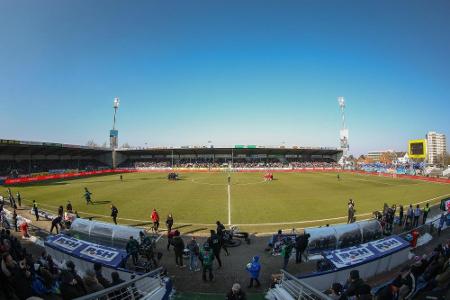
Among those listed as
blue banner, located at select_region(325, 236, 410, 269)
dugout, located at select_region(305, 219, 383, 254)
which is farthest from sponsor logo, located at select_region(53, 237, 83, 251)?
blue banner, located at select_region(325, 236, 410, 269)

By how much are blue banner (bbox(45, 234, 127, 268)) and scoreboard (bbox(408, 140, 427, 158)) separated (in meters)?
68.0

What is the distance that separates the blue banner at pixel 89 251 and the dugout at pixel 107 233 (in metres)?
1.17

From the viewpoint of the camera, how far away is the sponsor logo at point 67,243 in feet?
35.0

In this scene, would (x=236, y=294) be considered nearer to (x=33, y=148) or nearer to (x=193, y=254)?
(x=193, y=254)

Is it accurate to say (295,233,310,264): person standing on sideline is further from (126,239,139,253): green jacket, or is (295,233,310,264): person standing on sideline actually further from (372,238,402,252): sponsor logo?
(126,239,139,253): green jacket

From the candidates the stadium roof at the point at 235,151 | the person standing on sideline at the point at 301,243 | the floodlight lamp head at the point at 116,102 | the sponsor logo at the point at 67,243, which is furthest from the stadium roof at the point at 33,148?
the person standing on sideline at the point at 301,243

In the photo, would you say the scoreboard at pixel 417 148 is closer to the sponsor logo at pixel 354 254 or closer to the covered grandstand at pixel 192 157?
→ the covered grandstand at pixel 192 157

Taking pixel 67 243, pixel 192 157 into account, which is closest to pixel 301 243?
pixel 67 243

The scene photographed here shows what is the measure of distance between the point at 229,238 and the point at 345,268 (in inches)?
244

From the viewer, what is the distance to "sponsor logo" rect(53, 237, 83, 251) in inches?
420

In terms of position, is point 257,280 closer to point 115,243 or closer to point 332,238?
point 332,238

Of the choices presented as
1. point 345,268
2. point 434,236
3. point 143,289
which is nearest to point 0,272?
point 143,289

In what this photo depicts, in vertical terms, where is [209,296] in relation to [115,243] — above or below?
below

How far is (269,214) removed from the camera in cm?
2055
